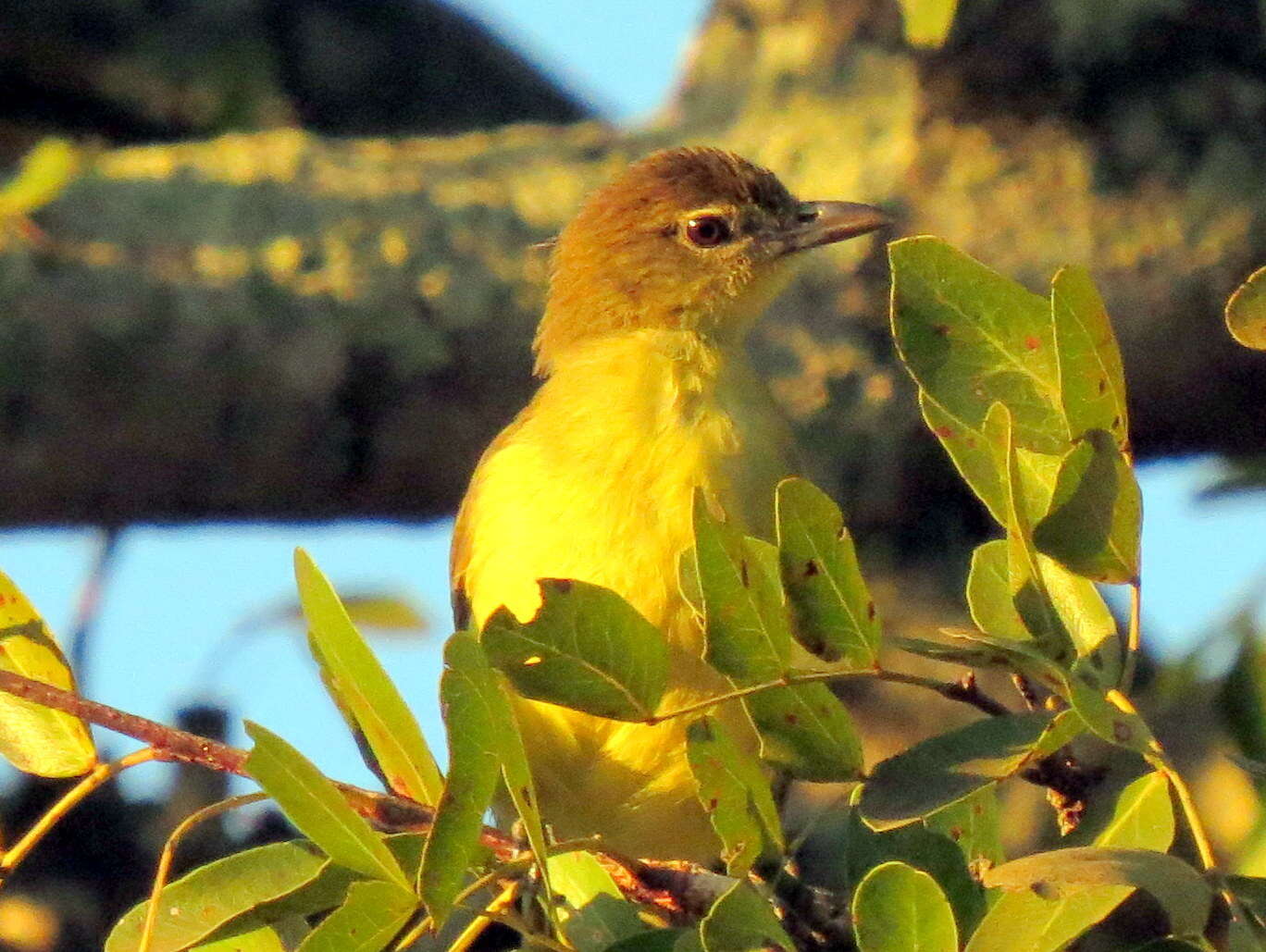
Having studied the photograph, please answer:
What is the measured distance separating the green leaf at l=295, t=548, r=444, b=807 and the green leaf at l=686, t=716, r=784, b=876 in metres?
0.33

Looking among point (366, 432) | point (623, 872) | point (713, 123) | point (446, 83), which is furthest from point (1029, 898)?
point (446, 83)

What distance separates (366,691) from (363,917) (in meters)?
0.32

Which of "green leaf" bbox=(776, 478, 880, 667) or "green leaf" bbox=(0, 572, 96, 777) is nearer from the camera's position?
"green leaf" bbox=(776, 478, 880, 667)

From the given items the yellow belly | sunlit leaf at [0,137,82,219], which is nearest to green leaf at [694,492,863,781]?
the yellow belly

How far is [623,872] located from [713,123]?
5.91 meters

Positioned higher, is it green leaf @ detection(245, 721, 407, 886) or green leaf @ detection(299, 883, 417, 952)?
green leaf @ detection(245, 721, 407, 886)

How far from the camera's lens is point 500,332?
7074 millimetres

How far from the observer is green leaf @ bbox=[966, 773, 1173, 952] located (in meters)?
2.12

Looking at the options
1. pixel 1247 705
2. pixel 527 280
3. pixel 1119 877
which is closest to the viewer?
pixel 1119 877

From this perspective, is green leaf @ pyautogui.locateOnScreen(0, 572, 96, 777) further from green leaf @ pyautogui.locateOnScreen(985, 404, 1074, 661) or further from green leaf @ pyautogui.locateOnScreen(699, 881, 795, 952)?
green leaf @ pyautogui.locateOnScreen(985, 404, 1074, 661)

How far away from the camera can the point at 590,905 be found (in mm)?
2770

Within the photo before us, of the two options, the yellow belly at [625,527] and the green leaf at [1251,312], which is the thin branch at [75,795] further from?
the yellow belly at [625,527]

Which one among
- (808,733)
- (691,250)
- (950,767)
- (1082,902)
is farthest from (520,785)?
(691,250)

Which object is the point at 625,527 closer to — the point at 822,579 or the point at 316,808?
the point at 822,579
